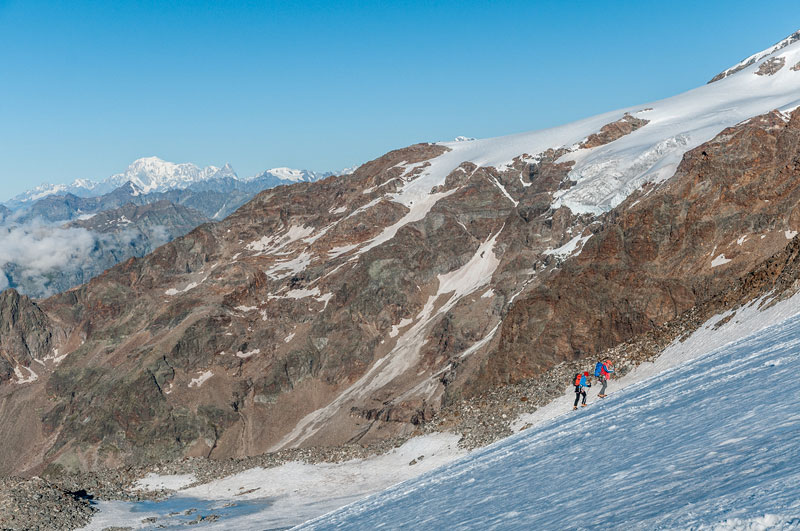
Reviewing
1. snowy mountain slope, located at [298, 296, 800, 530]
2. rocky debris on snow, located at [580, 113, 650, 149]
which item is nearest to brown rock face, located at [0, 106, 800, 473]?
rocky debris on snow, located at [580, 113, 650, 149]

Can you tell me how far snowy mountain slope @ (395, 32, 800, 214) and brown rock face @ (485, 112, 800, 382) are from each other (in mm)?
19217

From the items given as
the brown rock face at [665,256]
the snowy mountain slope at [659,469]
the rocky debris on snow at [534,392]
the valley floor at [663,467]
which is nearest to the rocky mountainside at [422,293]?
the brown rock face at [665,256]

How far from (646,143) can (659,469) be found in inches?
5958

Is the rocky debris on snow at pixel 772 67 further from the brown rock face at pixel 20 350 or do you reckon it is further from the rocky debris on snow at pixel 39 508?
the brown rock face at pixel 20 350

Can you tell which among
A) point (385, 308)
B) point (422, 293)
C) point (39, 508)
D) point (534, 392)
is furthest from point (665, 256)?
point (39, 508)

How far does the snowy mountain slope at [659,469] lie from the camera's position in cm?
845

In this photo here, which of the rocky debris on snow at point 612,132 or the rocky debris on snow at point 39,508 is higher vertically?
the rocky debris on snow at point 612,132

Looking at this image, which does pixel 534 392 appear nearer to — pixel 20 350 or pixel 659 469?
pixel 659 469

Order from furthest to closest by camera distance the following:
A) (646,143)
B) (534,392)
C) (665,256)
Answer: (646,143) < (665,256) < (534,392)

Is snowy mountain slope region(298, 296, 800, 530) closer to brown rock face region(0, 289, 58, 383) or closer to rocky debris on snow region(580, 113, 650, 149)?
rocky debris on snow region(580, 113, 650, 149)

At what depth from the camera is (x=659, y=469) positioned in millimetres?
11195

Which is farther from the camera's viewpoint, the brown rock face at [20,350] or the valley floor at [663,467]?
the brown rock face at [20,350]

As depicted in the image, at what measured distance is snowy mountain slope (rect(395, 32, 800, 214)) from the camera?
13450 cm

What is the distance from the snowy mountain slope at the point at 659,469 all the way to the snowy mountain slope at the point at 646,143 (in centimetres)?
10202
